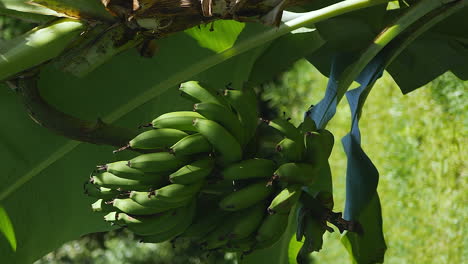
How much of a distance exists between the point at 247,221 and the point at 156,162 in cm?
13

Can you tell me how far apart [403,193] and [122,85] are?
1.72 meters

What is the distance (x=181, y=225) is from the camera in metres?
0.93

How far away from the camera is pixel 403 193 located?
2.75 m

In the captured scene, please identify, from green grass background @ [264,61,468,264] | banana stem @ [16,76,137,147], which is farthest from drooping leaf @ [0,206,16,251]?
green grass background @ [264,61,468,264]

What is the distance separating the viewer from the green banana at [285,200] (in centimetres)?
90

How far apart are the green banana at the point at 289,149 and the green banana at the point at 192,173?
93mm

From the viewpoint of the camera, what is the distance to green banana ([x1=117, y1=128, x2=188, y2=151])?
90 centimetres

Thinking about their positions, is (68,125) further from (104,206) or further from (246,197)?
(246,197)

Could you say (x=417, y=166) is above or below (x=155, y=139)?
below

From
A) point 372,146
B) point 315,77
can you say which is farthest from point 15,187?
point 315,77

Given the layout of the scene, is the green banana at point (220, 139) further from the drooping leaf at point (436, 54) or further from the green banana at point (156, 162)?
the drooping leaf at point (436, 54)

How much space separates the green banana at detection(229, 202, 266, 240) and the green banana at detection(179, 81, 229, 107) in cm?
14

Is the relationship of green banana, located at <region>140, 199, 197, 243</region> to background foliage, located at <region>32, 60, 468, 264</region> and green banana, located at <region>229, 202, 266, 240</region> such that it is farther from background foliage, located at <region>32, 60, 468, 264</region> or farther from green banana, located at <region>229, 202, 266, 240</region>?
background foliage, located at <region>32, 60, 468, 264</region>

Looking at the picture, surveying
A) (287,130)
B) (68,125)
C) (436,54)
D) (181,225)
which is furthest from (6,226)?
(436,54)
